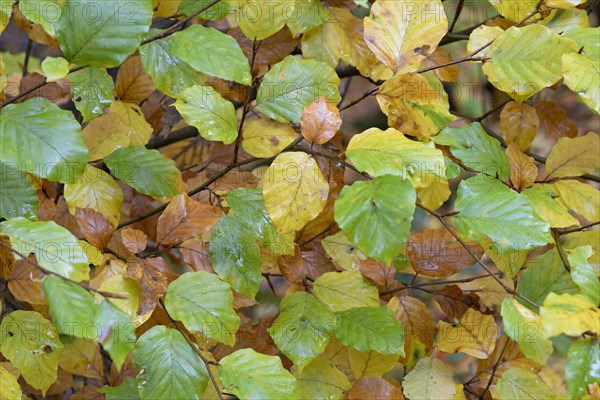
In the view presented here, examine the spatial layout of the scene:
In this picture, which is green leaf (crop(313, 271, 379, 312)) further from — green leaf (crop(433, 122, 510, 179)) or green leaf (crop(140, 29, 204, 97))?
green leaf (crop(140, 29, 204, 97))

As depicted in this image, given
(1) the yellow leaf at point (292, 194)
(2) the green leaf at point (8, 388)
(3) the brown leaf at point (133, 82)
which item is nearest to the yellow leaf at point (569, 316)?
(1) the yellow leaf at point (292, 194)

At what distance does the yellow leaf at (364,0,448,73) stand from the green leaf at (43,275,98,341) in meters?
0.56

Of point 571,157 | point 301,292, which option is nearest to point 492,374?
point 301,292

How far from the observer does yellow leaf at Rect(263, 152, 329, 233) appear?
90cm

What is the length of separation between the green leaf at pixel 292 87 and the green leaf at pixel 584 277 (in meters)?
0.46

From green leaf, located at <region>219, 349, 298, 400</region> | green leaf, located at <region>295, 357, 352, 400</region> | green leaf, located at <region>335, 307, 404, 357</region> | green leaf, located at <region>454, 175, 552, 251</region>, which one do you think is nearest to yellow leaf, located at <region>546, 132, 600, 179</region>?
green leaf, located at <region>454, 175, 552, 251</region>

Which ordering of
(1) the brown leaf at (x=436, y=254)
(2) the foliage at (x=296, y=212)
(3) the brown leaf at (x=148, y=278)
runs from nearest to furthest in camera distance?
(2) the foliage at (x=296, y=212)
(3) the brown leaf at (x=148, y=278)
(1) the brown leaf at (x=436, y=254)

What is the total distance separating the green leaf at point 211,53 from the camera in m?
0.97

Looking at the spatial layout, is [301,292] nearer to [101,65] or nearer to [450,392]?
[450,392]

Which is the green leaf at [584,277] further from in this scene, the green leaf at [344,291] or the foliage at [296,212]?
the green leaf at [344,291]

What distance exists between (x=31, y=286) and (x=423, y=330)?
2.18ft

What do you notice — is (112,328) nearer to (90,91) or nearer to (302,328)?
(302,328)

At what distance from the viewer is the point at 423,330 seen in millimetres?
1143

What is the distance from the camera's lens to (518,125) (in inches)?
52.6
